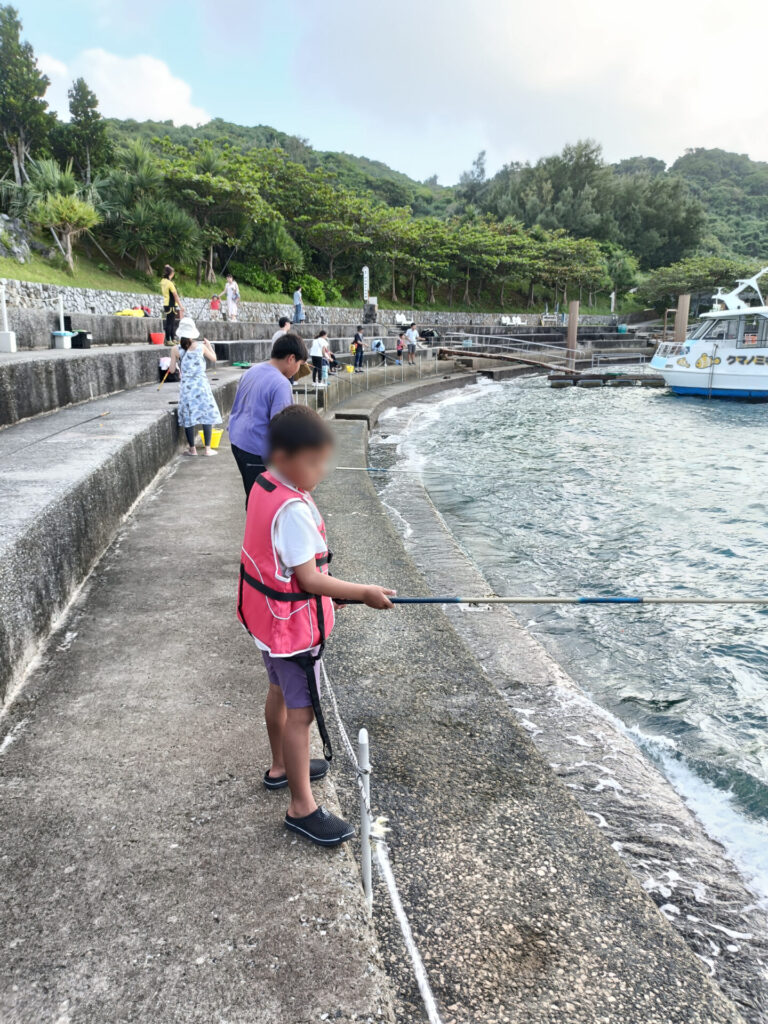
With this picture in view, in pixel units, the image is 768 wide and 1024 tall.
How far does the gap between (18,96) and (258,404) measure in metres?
23.5

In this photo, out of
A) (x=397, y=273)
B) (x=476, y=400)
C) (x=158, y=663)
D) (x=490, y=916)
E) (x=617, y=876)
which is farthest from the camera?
(x=397, y=273)

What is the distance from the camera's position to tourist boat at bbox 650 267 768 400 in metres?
22.3

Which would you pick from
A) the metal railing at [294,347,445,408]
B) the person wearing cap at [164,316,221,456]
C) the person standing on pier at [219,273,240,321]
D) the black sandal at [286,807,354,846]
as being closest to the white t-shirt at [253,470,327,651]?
the black sandal at [286,807,354,846]

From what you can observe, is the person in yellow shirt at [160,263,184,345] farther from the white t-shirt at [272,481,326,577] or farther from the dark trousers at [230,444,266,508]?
the white t-shirt at [272,481,326,577]

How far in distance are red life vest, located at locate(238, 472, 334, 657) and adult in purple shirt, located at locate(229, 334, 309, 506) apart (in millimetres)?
1921

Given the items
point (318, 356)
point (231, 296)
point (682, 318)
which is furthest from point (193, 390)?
point (682, 318)

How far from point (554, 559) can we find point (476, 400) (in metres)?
15.9

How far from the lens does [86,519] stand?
3.88 metres

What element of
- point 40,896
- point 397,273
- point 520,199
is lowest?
point 40,896

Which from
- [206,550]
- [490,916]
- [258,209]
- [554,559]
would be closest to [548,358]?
[258,209]

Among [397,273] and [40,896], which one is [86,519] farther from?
[397,273]

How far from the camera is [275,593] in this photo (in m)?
1.91

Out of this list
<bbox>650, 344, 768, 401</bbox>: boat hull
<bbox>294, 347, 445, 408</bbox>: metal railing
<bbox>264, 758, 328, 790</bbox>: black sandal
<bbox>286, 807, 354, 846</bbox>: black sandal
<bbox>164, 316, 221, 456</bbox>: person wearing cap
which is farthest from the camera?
<bbox>650, 344, 768, 401</bbox>: boat hull

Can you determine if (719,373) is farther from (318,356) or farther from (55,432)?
(55,432)
